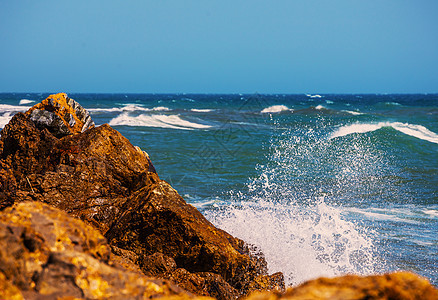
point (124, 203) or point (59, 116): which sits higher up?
point (59, 116)

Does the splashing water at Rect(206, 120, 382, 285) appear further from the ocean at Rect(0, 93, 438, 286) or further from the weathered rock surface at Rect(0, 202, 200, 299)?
the weathered rock surface at Rect(0, 202, 200, 299)

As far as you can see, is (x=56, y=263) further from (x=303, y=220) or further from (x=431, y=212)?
(x=431, y=212)

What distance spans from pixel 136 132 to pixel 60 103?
1458 centimetres

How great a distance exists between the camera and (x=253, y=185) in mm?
10508

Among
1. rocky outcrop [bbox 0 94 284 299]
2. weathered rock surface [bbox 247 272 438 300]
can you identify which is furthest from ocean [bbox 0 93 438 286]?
weathered rock surface [bbox 247 272 438 300]

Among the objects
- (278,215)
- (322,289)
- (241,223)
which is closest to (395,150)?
(278,215)

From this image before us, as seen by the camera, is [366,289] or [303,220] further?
[303,220]

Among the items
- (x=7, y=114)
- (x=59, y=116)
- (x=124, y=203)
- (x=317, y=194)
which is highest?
(x=59, y=116)

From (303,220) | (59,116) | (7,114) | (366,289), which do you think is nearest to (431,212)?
(303,220)

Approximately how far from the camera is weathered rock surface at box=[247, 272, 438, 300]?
54.1 inches

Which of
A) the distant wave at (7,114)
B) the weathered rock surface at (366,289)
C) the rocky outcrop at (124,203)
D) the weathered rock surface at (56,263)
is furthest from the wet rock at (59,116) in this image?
the distant wave at (7,114)

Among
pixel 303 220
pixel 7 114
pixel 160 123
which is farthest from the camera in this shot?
pixel 7 114

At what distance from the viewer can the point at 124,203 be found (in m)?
4.58

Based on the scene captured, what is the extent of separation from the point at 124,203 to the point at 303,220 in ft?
12.4
